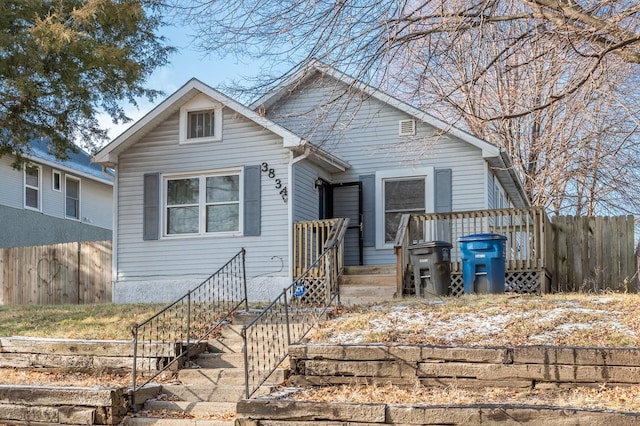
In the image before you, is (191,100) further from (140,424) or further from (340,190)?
(140,424)

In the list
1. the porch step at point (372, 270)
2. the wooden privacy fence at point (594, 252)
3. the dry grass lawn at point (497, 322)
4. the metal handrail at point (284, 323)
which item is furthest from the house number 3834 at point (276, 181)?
the wooden privacy fence at point (594, 252)

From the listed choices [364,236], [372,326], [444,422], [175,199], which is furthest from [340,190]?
[444,422]

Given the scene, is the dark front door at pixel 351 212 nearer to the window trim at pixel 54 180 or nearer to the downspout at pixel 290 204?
the downspout at pixel 290 204

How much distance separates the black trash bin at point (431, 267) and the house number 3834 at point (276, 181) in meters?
3.05

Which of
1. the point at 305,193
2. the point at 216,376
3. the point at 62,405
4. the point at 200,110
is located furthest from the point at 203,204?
the point at 62,405

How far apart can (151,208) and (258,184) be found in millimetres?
2490

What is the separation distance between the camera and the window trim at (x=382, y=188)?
15641 millimetres

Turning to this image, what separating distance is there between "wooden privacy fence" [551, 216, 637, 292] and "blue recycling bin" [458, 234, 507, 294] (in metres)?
3.75

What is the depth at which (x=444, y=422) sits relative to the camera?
20.5 feet

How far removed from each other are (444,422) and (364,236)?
9998 millimetres

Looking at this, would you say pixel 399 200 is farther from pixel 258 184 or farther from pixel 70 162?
pixel 70 162

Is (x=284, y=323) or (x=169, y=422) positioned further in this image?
(x=284, y=323)

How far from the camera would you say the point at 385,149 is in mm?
16234

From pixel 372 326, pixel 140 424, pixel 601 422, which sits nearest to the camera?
pixel 601 422
